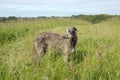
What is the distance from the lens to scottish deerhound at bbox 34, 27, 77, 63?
780 centimetres

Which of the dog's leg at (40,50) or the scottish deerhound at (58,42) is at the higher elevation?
the scottish deerhound at (58,42)

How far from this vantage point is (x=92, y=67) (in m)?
5.04

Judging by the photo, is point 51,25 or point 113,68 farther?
point 51,25

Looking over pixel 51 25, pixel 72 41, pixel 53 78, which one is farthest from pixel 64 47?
pixel 51 25

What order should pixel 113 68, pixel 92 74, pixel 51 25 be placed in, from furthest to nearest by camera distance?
pixel 51 25 < pixel 113 68 < pixel 92 74

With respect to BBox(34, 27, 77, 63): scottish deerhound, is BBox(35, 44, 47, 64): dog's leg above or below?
below

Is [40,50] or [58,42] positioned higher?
[58,42]

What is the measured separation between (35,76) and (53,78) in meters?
0.27

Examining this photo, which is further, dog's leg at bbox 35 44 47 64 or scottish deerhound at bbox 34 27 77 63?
dog's leg at bbox 35 44 47 64

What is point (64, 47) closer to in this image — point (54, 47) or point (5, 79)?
point (54, 47)

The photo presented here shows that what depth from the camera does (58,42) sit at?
8.05 meters

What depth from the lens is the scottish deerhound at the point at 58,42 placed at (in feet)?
25.6

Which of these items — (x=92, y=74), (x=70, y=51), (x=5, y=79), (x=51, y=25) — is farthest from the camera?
(x=51, y=25)

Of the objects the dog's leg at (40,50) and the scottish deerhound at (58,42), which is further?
the dog's leg at (40,50)
